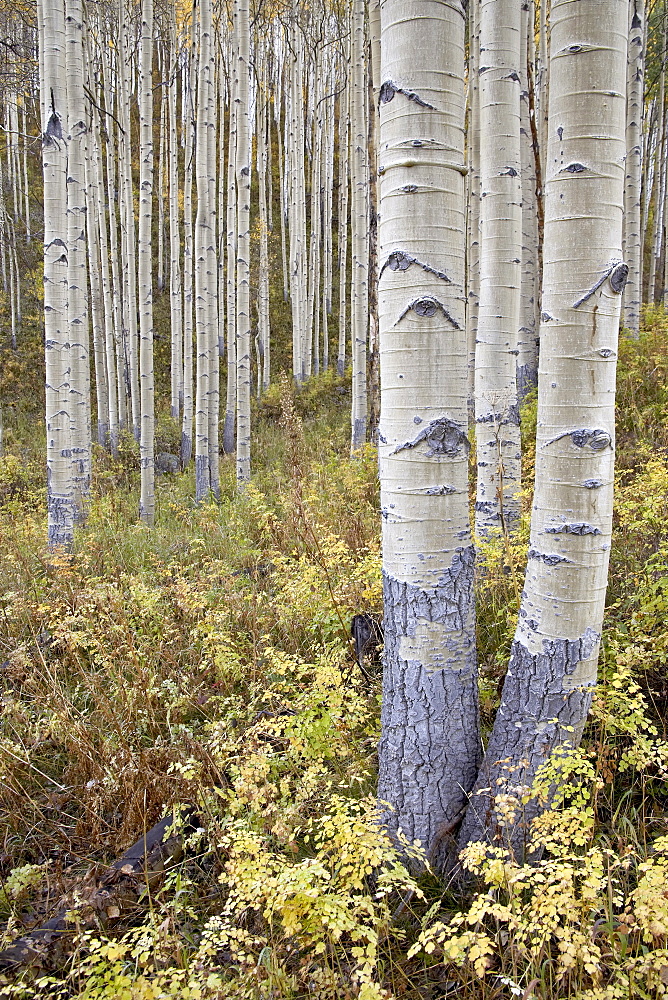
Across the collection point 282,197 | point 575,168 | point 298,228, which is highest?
point 282,197

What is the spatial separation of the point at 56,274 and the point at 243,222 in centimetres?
275

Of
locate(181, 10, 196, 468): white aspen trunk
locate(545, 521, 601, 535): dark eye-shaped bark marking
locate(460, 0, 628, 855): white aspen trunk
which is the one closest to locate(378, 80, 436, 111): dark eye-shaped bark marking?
locate(460, 0, 628, 855): white aspen trunk

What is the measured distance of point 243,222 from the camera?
7.38 metres

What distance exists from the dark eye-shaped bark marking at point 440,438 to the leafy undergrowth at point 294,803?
0.95 metres

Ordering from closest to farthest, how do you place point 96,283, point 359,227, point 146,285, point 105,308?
point 146,285 < point 359,227 < point 105,308 < point 96,283

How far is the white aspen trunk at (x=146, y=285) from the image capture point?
24.4 ft

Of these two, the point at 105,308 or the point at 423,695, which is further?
the point at 105,308

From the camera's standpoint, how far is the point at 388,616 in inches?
77.7

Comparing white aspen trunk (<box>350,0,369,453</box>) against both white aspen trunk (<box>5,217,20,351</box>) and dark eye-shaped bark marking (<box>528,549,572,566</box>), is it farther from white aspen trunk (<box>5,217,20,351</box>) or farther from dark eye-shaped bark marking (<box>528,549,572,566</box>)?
white aspen trunk (<box>5,217,20,351</box>)

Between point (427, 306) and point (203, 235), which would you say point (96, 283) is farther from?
point (427, 306)

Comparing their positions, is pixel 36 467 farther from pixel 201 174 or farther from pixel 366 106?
pixel 366 106

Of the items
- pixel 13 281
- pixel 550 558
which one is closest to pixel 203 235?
pixel 550 558

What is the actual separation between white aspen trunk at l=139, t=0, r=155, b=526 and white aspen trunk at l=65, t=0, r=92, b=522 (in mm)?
955

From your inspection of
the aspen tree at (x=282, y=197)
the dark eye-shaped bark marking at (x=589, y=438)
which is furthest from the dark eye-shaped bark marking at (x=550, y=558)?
the aspen tree at (x=282, y=197)
